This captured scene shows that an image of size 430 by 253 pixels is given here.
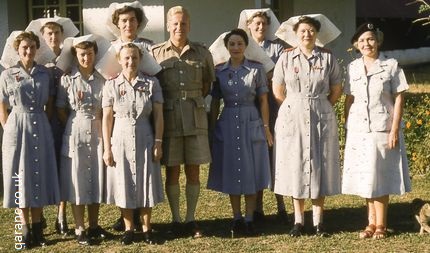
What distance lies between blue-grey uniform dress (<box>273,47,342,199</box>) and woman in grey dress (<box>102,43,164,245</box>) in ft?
3.60

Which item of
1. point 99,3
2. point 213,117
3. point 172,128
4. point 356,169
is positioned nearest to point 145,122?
point 172,128

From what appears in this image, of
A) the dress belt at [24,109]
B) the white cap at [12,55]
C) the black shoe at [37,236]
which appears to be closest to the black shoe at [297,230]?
the black shoe at [37,236]

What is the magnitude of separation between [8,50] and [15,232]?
1577 millimetres

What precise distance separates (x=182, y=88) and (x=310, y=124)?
3.62 ft

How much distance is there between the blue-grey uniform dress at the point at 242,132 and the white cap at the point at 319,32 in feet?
1.19

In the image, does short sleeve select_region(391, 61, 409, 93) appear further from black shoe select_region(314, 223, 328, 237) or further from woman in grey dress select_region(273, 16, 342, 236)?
black shoe select_region(314, 223, 328, 237)

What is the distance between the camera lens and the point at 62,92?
238 inches

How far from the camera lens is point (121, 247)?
6008mm

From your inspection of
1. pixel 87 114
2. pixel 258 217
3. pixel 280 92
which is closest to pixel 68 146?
pixel 87 114

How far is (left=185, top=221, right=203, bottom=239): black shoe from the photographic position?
6.32 metres

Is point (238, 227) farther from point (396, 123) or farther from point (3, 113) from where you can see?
point (3, 113)

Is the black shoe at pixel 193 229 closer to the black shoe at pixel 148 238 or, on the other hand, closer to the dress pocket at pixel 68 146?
the black shoe at pixel 148 238

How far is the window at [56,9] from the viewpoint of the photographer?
13305mm

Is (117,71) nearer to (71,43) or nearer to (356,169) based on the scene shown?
(71,43)
